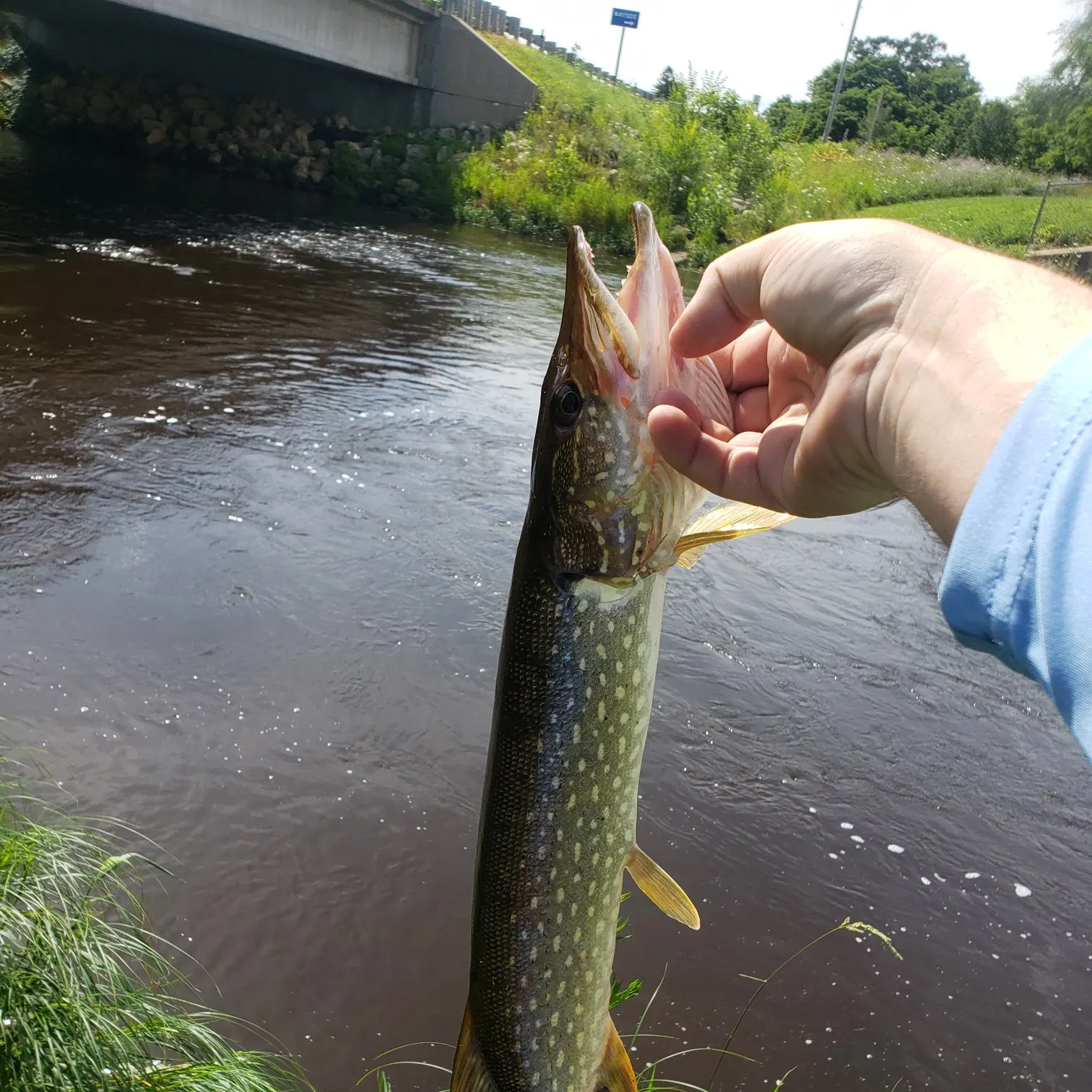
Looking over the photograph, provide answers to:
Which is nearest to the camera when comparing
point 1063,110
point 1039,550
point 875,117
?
point 1039,550

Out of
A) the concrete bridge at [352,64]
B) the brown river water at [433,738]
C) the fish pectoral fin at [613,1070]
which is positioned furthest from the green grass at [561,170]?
the fish pectoral fin at [613,1070]

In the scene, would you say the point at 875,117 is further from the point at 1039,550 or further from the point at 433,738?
the point at 1039,550

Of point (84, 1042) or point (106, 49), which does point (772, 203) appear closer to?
point (106, 49)

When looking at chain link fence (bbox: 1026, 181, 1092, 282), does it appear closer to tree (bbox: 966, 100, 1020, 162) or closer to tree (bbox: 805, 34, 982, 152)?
tree (bbox: 966, 100, 1020, 162)

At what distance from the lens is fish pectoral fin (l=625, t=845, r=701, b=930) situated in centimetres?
222

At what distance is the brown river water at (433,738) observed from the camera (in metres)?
4.10

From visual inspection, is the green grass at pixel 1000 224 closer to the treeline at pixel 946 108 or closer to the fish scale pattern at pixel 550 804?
the treeline at pixel 946 108

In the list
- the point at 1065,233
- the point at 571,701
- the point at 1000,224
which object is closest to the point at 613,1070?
the point at 571,701

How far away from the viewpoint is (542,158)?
2766 centimetres

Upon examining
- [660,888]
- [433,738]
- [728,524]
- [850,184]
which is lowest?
[433,738]

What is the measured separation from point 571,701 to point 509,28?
4143cm

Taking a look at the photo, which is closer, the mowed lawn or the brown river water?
the brown river water

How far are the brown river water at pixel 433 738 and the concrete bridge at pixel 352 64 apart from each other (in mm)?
19812

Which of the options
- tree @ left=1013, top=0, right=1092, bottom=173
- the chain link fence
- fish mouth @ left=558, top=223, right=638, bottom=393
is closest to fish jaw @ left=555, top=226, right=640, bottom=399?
fish mouth @ left=558, top=223, right=638, bottom=393
